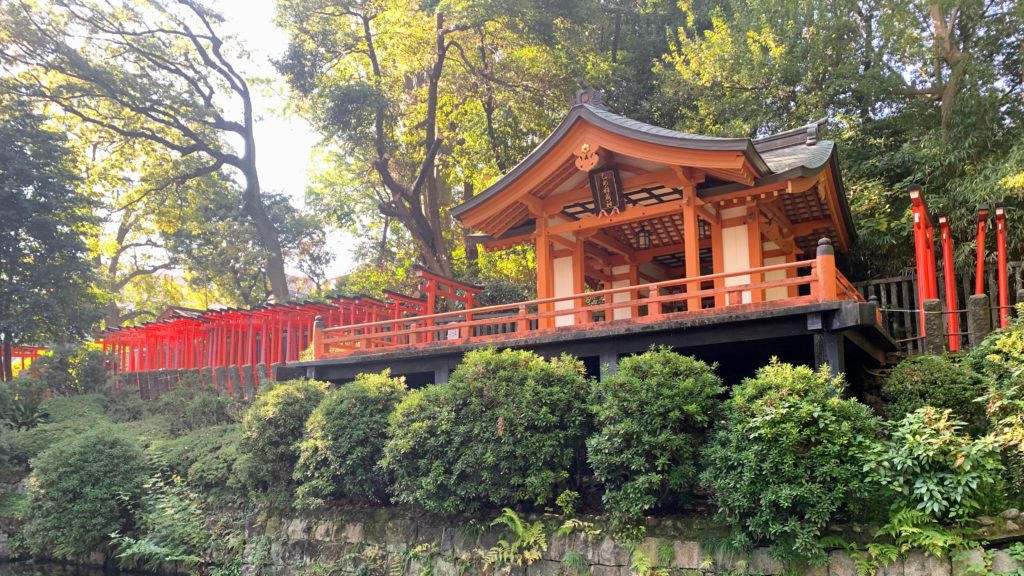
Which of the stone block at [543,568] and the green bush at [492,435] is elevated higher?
the green bush at [492,435]

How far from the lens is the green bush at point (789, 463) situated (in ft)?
22.9

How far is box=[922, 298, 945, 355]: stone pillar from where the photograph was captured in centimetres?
1018

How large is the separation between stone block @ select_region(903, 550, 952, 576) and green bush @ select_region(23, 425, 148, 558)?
1128cm

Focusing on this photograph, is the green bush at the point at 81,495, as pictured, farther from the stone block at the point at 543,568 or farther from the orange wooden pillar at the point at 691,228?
the orange wooden pillar at the point at 691,228

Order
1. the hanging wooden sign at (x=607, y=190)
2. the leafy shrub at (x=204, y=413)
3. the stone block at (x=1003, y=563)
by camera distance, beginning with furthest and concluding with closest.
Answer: the leafy shrub at (x=204, y=413), the hanging wooden sign at (x=607, y=190), the stone block at (x=1003, y=563)

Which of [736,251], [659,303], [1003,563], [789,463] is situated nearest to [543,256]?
[659,303]

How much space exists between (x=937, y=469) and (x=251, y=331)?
16.2 m

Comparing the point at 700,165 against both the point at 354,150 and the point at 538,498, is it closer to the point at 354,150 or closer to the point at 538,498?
the point at 538,498

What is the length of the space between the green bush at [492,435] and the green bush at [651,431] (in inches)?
23.5

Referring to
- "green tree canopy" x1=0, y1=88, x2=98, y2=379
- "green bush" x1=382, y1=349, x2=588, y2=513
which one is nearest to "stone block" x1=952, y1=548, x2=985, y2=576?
"green bush" x1=382, y1=349, x2=588, y2=513

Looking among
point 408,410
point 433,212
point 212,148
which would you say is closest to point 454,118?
point 433,212

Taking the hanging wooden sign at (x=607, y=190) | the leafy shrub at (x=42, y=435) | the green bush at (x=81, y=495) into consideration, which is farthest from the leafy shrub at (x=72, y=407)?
the hanging wooden sign at (x=607, y=190)

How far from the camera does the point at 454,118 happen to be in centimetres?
2286

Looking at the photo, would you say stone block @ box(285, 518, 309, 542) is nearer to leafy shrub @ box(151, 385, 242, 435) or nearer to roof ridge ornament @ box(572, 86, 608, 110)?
leafy shrub @ box(151, 385, 242, 435)
